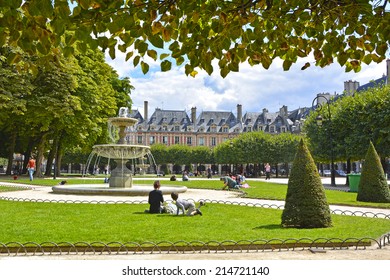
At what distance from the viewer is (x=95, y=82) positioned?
1580 inches

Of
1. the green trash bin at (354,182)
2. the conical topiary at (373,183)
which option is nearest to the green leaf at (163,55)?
the conical topiary at (373,183)

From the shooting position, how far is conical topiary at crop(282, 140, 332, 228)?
10867 mm

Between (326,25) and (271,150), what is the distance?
67.2 meters

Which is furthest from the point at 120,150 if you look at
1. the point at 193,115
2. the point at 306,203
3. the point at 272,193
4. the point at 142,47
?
the point at 193,115

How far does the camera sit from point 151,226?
11.0m

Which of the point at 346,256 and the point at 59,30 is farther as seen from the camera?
the point at 346,256

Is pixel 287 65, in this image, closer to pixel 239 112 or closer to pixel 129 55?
pixel 129 55

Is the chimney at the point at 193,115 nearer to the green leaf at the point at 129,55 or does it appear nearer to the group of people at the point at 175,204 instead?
the group of people at the point at 175,204

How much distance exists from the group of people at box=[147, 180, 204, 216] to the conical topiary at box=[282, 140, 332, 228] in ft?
10.1

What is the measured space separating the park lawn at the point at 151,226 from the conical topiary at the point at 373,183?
21.4 feet

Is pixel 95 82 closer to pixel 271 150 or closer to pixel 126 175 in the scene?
pixel 126 175

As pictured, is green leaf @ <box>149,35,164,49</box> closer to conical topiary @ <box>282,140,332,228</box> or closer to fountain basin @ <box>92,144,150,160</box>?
conical topiary @ <box>282,140,332,228</box>

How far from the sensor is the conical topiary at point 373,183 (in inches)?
753

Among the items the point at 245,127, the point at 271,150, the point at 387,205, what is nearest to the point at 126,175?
the point at 387,205
